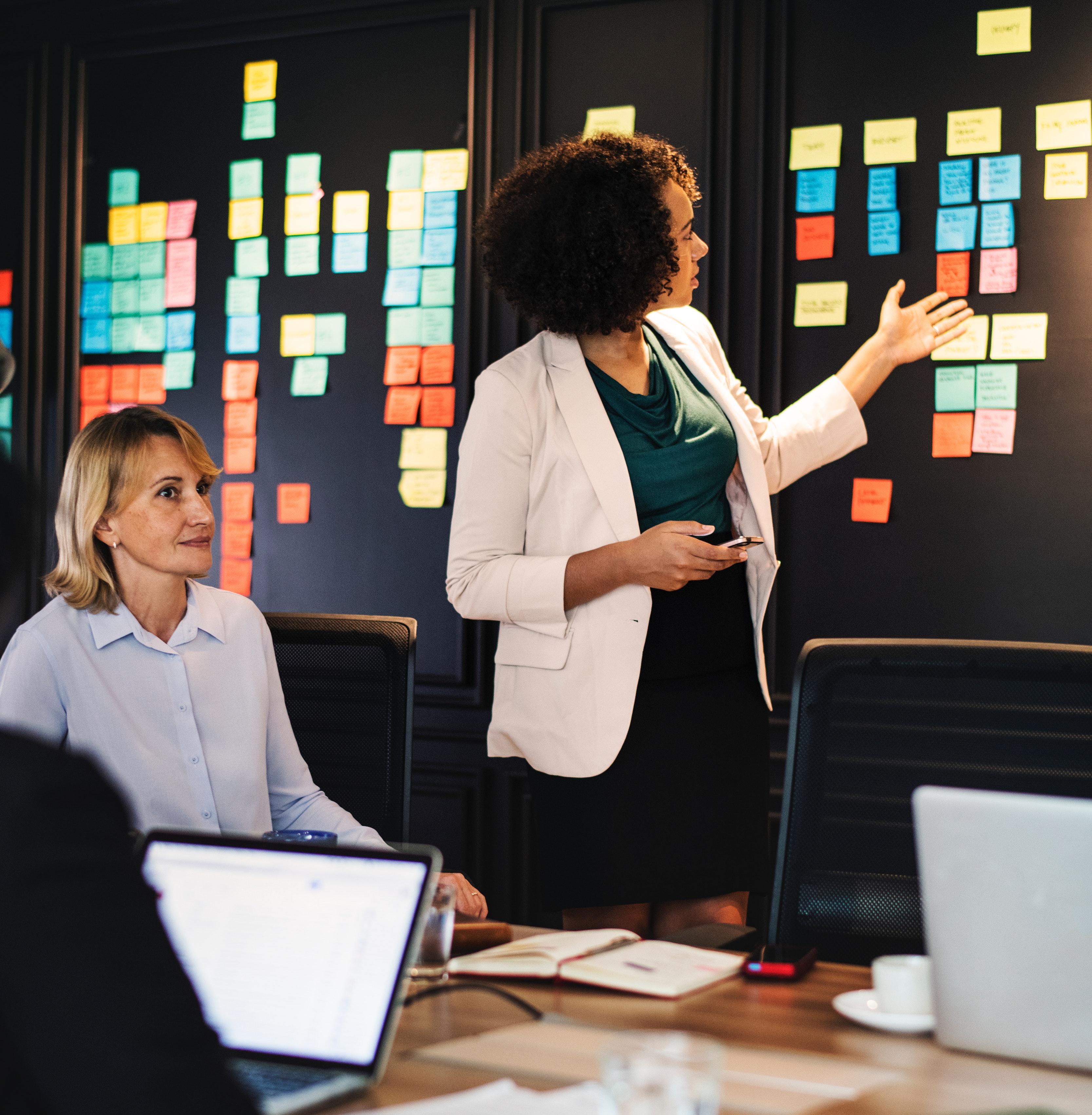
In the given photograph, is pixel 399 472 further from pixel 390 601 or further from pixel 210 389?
pixel 210 389

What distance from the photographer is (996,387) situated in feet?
8.98

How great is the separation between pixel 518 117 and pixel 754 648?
1.73 metres

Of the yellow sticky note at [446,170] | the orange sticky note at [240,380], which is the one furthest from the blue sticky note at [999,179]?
the orange sticky note at [240,380]

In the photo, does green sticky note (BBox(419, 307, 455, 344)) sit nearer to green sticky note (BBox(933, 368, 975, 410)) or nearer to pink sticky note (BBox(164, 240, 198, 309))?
pink sticky note (BBox(164, 240, 198, 309))

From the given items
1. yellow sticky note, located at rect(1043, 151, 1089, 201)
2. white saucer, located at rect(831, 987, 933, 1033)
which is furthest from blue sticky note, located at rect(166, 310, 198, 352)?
white saucer, located at rect(831, 987, 933, 1033)

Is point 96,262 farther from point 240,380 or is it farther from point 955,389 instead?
point 955,389

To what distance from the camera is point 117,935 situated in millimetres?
581

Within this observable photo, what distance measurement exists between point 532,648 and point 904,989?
37.9 inches

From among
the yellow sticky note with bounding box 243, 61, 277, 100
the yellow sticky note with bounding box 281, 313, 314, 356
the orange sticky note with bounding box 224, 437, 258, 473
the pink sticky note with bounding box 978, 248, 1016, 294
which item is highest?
the yellow sticky note with bounding box 243, 61, 277, 100

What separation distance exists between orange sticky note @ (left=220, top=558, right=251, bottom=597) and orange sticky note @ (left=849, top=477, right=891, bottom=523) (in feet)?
5.52

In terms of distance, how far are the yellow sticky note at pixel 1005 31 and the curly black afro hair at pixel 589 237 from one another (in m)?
1.09

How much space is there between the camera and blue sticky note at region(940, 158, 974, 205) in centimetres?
276

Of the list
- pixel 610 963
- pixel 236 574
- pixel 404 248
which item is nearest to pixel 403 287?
pixel 404 248

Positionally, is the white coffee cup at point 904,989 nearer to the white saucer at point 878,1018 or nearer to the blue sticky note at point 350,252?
the white saucer at point 878,1018
